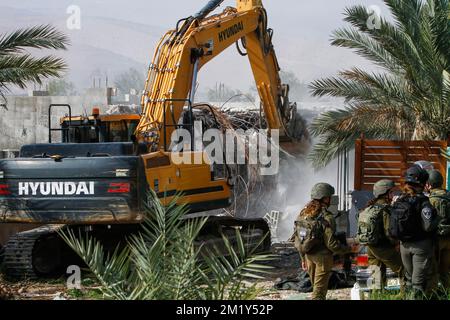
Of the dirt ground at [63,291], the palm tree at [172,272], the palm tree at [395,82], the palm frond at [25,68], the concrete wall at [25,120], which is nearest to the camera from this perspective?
the palm tree at [172,272]

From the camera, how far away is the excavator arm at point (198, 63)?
14633 millimetres

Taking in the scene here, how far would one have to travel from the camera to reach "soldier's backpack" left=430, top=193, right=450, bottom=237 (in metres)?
10.1

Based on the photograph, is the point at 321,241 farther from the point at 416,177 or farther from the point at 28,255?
the point at 28,255

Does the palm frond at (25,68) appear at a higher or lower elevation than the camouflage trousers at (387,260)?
higher

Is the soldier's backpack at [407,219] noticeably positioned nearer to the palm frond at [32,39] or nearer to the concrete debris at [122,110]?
the palm frond at [32,39]

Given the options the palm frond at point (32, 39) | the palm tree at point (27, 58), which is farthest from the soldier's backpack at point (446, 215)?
the palm frond at point (32, 39)

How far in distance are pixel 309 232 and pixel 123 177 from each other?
4.39m

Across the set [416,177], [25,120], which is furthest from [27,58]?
[25,120]

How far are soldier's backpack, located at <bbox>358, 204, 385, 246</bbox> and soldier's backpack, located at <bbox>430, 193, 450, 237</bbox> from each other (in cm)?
62

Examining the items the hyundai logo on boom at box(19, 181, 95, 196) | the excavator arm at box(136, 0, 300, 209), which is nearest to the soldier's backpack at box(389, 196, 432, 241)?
the excavator arm at box(136, 0, 300, 209)

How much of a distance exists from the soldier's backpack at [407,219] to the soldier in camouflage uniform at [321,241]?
0.58 m

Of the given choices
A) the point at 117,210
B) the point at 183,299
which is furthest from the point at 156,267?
the point at 117,210

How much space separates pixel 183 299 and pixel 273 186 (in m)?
17.5

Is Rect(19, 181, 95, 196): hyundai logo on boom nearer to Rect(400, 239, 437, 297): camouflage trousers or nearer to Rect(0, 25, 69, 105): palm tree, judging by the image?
Rect(0, 25, 69, 105): palm tree
